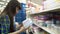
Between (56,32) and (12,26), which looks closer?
(56,32)

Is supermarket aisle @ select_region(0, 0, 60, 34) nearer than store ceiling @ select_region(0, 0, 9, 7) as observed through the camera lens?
Yes

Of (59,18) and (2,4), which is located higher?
(2,4)

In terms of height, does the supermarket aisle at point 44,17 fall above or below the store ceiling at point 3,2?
below

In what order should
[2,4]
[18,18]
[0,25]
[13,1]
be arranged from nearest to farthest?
[13,1] < [0,25] < [18,18] < [2,4]

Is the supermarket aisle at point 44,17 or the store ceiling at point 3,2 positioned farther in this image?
the store ceiling at point 3,2

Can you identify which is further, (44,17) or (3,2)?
(3,2)

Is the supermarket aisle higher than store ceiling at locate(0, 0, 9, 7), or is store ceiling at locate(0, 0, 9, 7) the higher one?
store ceiling at locate(0, 0, 9, 7)

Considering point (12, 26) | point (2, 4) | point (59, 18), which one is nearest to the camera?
point (59, 18)

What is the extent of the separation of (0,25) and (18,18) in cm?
70

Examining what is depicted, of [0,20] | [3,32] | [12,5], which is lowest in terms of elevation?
[3,32]

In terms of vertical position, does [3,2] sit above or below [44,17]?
above

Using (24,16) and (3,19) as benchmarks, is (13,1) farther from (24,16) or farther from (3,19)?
(24,16)

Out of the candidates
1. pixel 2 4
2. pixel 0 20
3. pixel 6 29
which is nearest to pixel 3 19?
pixel 0 20

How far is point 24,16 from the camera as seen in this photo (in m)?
4.11
